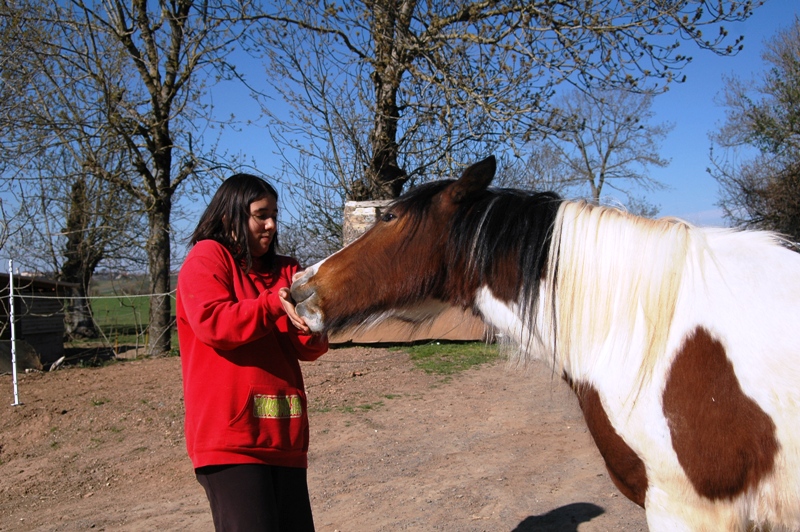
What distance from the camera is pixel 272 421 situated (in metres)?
2.06

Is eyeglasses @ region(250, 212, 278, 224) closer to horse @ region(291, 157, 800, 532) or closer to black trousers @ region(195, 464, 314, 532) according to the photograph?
horse @ region(291, 157, 800, 532)

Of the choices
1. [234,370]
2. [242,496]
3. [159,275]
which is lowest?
[242,496]

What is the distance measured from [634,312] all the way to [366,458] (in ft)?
12.3

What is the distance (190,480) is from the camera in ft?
16.0

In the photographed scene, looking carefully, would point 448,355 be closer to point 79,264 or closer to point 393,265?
point 393,265

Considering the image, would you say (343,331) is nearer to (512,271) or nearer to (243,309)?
(243,309)

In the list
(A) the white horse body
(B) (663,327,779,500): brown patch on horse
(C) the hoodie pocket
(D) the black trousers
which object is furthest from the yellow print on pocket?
(B) (663,327,779,500): brown patch on horse

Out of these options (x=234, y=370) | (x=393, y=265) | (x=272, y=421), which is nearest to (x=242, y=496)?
(x=272, y=421)

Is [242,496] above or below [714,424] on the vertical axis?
below

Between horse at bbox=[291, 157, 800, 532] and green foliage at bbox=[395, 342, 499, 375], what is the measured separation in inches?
238

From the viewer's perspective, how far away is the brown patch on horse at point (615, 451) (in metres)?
1.81

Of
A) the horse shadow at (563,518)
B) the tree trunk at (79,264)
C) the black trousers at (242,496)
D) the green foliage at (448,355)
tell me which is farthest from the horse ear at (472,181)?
the tree trunk at (79,264)

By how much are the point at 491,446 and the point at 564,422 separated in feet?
3.56

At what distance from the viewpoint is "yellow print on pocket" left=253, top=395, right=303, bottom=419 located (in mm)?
2039
